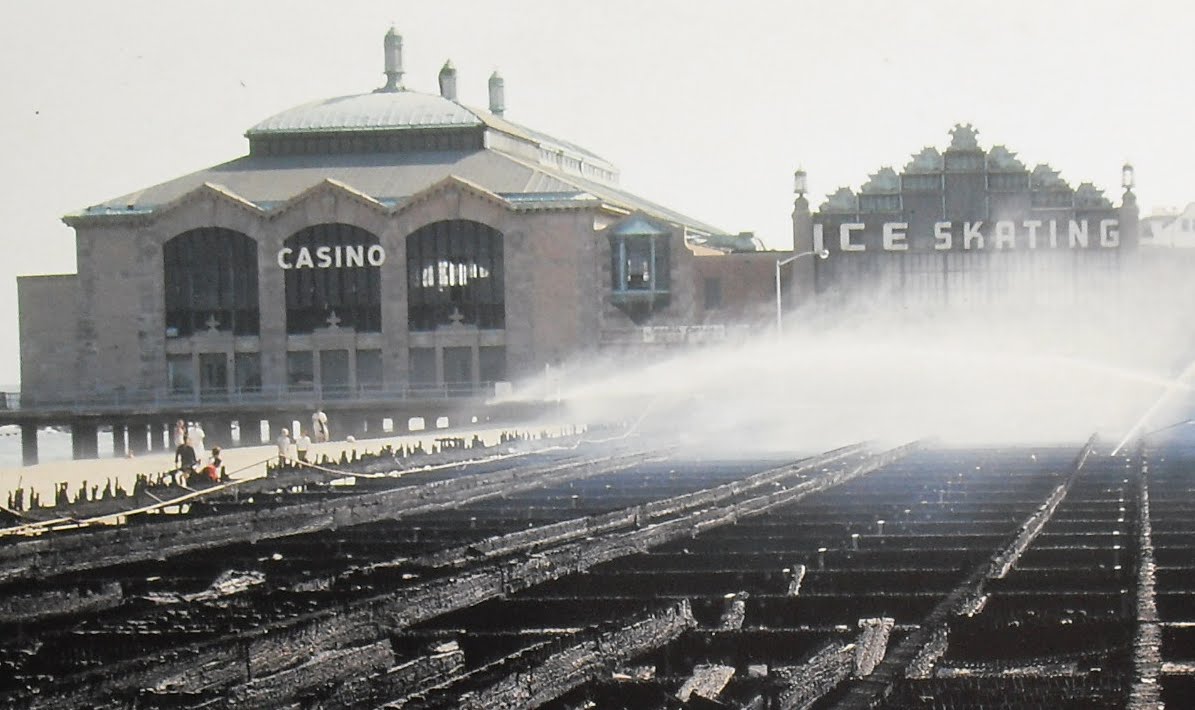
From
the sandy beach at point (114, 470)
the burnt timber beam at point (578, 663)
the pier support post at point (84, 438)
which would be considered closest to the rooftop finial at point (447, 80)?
the pier support post at point (84, 438)

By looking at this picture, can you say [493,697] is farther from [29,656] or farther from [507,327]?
[507,327]

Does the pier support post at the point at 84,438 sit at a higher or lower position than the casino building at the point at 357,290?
lower

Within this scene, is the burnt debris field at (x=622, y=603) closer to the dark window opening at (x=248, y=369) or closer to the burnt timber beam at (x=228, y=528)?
the burnt timber beam at (x=228, y=528)

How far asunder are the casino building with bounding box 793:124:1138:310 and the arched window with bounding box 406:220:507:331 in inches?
785

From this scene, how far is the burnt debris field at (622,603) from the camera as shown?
16.6 meters

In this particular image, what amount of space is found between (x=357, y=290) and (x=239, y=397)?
10.7 meters

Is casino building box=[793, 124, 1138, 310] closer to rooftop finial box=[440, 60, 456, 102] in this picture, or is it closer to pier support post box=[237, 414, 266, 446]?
pier support post box=[237, 414, 266, 446]

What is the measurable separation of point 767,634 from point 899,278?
111 meters

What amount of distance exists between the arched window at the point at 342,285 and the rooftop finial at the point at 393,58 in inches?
1281

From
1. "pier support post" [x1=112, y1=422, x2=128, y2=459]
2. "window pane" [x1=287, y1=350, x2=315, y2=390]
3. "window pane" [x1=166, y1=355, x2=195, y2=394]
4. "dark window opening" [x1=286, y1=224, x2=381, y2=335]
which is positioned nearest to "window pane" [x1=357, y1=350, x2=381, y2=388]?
"dark window opening" [x1=286, y1=224, x2=381, y2=335]

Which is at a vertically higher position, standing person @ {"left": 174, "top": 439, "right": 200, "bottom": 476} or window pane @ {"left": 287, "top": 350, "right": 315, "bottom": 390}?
window pane @ {"left": 287, "top": 350, "right": 315, "bottom": 390}

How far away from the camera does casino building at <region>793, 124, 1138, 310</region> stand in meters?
128

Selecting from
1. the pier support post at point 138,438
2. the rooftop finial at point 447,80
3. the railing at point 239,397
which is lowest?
the pier support post at point 138,438

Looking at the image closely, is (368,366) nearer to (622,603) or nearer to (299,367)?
(299,367)
